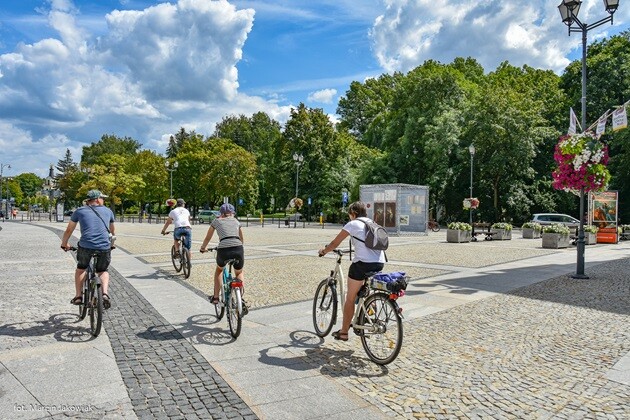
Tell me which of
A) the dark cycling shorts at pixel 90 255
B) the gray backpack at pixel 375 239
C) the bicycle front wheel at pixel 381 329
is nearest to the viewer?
the bicycle front wheel at pixel 381 329

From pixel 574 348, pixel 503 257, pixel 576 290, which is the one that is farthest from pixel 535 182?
pixel 574 348

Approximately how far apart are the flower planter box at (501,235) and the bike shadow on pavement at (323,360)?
22.1 meters

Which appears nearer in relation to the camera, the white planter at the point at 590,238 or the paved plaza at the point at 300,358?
the paved plaza at the point at 300,358

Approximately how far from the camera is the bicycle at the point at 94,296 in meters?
5.88

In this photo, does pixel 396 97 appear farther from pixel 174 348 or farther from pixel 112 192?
pixel 174 348

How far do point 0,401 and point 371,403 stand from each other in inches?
122

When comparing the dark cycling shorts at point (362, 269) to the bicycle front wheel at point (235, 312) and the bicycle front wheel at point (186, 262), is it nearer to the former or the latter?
the bicycle front wheel at point (235, 312)

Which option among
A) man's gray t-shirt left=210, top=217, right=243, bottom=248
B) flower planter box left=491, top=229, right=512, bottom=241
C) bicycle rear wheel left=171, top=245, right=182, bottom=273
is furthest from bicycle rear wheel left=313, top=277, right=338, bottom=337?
flower planter box left=491, top=229, right=512, bottom=241

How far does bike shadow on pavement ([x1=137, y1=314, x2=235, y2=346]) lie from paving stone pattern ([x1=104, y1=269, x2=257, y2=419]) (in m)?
0.01

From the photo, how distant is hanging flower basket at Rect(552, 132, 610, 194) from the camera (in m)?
11.6

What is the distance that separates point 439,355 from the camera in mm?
5426

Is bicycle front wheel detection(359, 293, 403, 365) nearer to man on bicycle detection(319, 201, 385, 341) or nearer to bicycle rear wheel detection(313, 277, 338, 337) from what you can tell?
man on bicycle detection(319, 201, 385, 341)

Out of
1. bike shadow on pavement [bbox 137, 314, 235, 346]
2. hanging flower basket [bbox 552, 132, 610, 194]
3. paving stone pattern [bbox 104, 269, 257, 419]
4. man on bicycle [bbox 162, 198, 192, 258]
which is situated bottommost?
paving stone pattern [bbox 104, 269, 257, 419]

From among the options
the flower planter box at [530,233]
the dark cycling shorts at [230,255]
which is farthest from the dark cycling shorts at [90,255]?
the flower planter box at [530,233]
